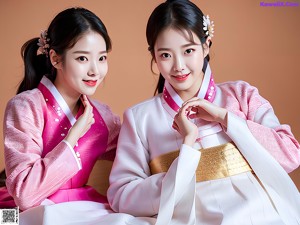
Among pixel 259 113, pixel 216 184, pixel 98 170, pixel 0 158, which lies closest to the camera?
pixel 216 184

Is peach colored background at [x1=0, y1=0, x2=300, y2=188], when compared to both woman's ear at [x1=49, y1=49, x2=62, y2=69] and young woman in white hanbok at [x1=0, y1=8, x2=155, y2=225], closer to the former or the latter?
young woman in white hanbok at [x1=0, y1=8, x2=155, y2=225]

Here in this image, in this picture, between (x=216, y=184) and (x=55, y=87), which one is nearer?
(x=216, y=184)

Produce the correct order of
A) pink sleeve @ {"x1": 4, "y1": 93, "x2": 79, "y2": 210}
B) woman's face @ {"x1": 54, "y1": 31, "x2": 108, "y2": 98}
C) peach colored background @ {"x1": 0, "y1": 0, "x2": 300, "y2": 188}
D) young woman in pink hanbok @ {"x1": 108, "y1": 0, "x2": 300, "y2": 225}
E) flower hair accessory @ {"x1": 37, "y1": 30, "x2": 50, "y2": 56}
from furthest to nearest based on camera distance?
1. peach colored background @ {"x1": 0, "y1": 0, "x2": 300, "y2": 188}
2. flower hair accessory @ {"x1": 37, "y1": 30, "x2": 50, "y2": 56}
3. woman's face @ {"x1": 54, "y1": 31, "x2": 108, "y2": 98}
4. pink sleeve @ {"x1": 4, "y1": 93, "x2": 79, "y2": 210}
5. young woman in pink hanbok @ {"x1": 108, "y1": 0, "x2": 300, "y2": 225}

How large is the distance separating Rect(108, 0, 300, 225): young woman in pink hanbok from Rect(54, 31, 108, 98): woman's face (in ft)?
0.58

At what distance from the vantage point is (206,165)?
7.04ft

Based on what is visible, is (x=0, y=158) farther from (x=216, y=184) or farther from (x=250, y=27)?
(x=216, y=184)

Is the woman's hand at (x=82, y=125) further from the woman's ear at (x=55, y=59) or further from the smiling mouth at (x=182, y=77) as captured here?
the smiling mouth at (x=182, y=77)

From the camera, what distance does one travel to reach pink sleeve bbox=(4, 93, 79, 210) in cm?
214

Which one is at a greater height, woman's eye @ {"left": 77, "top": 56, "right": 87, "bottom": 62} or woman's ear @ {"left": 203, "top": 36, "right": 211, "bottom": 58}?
woman's eye @ {"left": 77, "top": 56, "right": 87, "bottom": 62}

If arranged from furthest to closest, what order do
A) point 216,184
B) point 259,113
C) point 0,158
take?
point 0,158 < point 259,113 < point 216,184

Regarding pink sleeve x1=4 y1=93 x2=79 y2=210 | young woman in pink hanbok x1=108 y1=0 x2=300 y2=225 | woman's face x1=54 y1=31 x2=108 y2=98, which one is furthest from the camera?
woman's face x1=54 y1=31 x2=108 y2=98

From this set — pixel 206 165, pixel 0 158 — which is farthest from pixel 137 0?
pixel 206 165

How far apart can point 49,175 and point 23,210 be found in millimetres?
164

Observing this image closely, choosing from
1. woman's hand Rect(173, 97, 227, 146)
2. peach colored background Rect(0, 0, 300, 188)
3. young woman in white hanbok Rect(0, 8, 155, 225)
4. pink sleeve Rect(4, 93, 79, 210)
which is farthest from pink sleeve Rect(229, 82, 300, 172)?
peach colored background Rect(0, 0, 300, 188)
